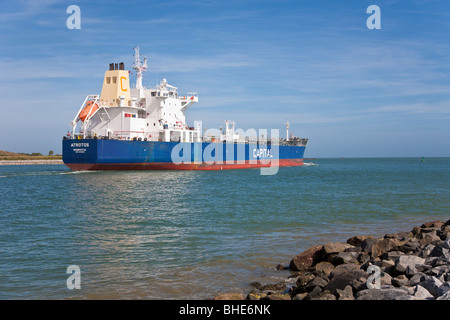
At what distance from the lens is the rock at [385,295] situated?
4.68m

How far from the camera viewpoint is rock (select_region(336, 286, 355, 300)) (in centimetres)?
509

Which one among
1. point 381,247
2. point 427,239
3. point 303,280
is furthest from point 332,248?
point 427,239

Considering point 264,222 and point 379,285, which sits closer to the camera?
point 379,285

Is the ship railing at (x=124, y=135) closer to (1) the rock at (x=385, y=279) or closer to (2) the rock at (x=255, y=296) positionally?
(2) the rock at (x=255, y=296)

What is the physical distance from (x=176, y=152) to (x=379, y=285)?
108 ft

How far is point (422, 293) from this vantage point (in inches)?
189

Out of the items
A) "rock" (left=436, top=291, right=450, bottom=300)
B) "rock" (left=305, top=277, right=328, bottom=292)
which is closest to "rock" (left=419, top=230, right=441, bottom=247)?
"rock" (left=305, top=277, right=328, bottom=292)

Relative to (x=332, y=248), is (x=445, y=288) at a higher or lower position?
higher

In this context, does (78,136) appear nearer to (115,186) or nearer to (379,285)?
(115,186)

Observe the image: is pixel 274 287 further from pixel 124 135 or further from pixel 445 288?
pixel 124 135

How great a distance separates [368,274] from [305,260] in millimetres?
1956

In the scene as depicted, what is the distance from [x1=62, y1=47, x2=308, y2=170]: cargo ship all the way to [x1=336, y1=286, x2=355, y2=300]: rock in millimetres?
28267

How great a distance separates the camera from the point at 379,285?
5199 millimetres
